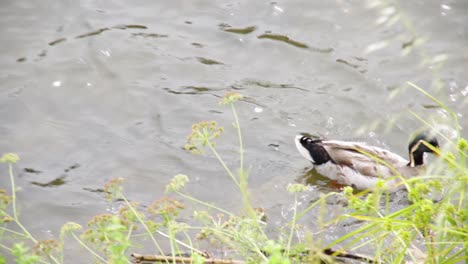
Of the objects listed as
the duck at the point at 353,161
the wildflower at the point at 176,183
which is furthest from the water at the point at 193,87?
the wildflower at the point at 176,183

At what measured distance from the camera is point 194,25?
355 inches

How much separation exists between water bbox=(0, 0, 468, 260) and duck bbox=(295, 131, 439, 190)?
0.24 m

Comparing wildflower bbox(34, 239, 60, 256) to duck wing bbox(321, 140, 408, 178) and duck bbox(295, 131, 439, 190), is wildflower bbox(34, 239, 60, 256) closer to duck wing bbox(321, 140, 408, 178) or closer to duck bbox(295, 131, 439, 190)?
duck bbox(295, 131, 439, 190)

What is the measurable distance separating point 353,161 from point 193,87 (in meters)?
2.02

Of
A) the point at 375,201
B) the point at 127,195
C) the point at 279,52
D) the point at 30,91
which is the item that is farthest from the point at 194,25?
the point at 375,201

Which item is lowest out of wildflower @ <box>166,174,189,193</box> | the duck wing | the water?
the duck wing

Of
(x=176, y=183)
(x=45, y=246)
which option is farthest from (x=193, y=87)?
(x=45, y=246)

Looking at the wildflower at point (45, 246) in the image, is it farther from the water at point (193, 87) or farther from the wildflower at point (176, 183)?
the water at point (193, 87)

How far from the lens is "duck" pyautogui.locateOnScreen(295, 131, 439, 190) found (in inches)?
286

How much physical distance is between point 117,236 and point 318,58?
5.69m

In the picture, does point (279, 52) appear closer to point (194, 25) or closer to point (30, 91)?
point (194, 25)

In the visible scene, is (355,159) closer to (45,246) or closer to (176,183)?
(176,183)

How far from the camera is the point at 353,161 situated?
7602mm

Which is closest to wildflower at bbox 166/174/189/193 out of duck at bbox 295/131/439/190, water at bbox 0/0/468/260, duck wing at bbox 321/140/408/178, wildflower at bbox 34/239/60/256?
wildflower at bbox 34/239/60/256
